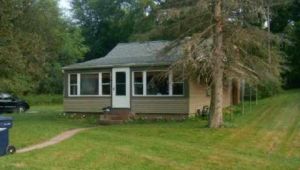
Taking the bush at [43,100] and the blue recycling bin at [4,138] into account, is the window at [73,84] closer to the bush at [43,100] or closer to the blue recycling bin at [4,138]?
the blue recycling bin at [4,138]

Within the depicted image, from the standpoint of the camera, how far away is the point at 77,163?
12000 mm

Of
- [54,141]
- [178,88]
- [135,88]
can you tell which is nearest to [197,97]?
[178,88]

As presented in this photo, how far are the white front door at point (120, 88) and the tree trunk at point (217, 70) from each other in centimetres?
687

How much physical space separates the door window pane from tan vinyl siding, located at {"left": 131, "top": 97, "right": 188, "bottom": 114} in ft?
2.69

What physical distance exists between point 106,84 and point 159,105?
3675mm

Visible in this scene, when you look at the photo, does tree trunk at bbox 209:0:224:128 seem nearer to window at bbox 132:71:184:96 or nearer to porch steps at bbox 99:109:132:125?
window at bbox 132:71:184:96

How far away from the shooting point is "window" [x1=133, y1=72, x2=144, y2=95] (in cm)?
2607

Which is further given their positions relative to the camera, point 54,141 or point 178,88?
point 178,88

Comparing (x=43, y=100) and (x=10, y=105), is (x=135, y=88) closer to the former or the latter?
(x=10, y=105)

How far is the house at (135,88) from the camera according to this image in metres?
24.9

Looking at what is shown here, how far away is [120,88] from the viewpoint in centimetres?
2673

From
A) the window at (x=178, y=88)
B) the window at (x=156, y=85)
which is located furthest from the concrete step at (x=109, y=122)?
the window at (x=178, y=88)

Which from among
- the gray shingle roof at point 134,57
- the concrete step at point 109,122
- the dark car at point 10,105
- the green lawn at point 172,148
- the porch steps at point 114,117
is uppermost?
the gray shingle roof at point 134,57

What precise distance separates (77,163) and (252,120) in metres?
13.5
